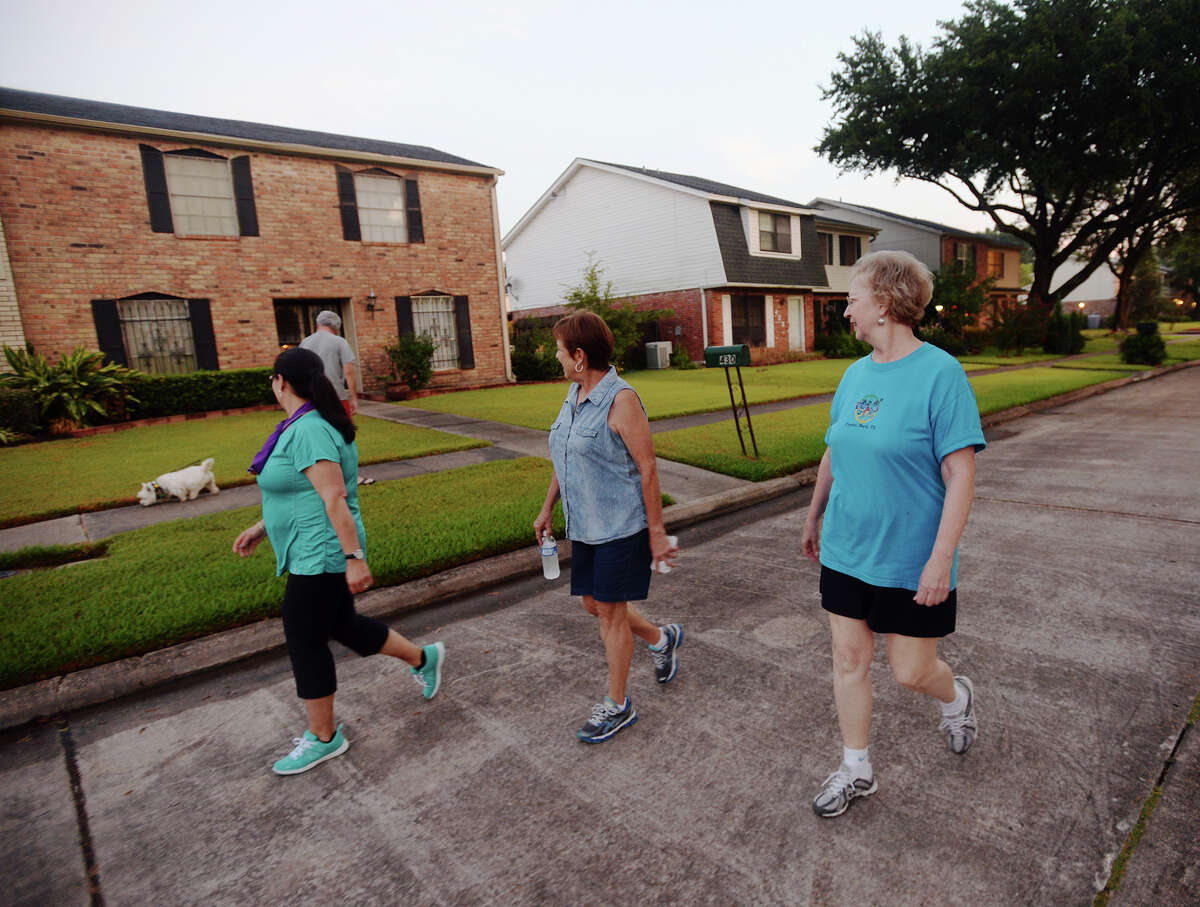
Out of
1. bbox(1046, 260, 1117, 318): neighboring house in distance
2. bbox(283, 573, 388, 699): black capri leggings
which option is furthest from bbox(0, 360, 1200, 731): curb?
bbox(1046, 260, 1117, 318): neighboring house in distance

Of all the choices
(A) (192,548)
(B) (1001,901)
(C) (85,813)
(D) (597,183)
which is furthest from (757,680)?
(D) (597,183)

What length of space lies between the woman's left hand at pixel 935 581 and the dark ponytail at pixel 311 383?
221 cm

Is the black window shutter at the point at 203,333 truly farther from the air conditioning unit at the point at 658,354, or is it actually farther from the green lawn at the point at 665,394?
the air conditioning unit at the point at 658,354

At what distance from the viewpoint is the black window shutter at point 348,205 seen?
1767cm

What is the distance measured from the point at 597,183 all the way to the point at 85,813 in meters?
28.7

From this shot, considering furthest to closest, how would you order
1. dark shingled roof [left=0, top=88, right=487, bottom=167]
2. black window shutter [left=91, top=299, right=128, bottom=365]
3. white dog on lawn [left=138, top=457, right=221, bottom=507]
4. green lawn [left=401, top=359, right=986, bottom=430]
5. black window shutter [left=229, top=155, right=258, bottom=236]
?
black window shutter [left=229, top=155, right=258, bottom=236] → dark shingled roof [left=0, top=88, right=487, bottom=167] → black window shutter [left=91, top=299, right=128, bottom=365] → green lawn [left=401, top=359, right=986, bottom=430] → white dog on lawn [left=138, top=457, right=221, bottom=507]

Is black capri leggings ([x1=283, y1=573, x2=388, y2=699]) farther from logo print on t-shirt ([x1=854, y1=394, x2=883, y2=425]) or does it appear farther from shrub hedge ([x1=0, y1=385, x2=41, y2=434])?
shrub hedge ([x1=0, y1=385, x2=41, y2=434])

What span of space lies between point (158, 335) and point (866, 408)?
1752 cm

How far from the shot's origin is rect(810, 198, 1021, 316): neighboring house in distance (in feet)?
119

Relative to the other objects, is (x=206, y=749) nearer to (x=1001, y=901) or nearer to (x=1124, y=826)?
(x=1001, y=901)

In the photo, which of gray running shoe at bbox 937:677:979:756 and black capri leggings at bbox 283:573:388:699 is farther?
black capri leggings at bbox 283:573:388:699

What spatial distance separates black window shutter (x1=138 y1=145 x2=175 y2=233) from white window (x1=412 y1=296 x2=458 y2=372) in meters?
5.98

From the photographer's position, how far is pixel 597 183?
28.4 m

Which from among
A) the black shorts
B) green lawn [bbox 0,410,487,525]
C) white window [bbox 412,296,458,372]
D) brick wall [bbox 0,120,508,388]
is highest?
brick wall [bbox 0,120,508,388]
